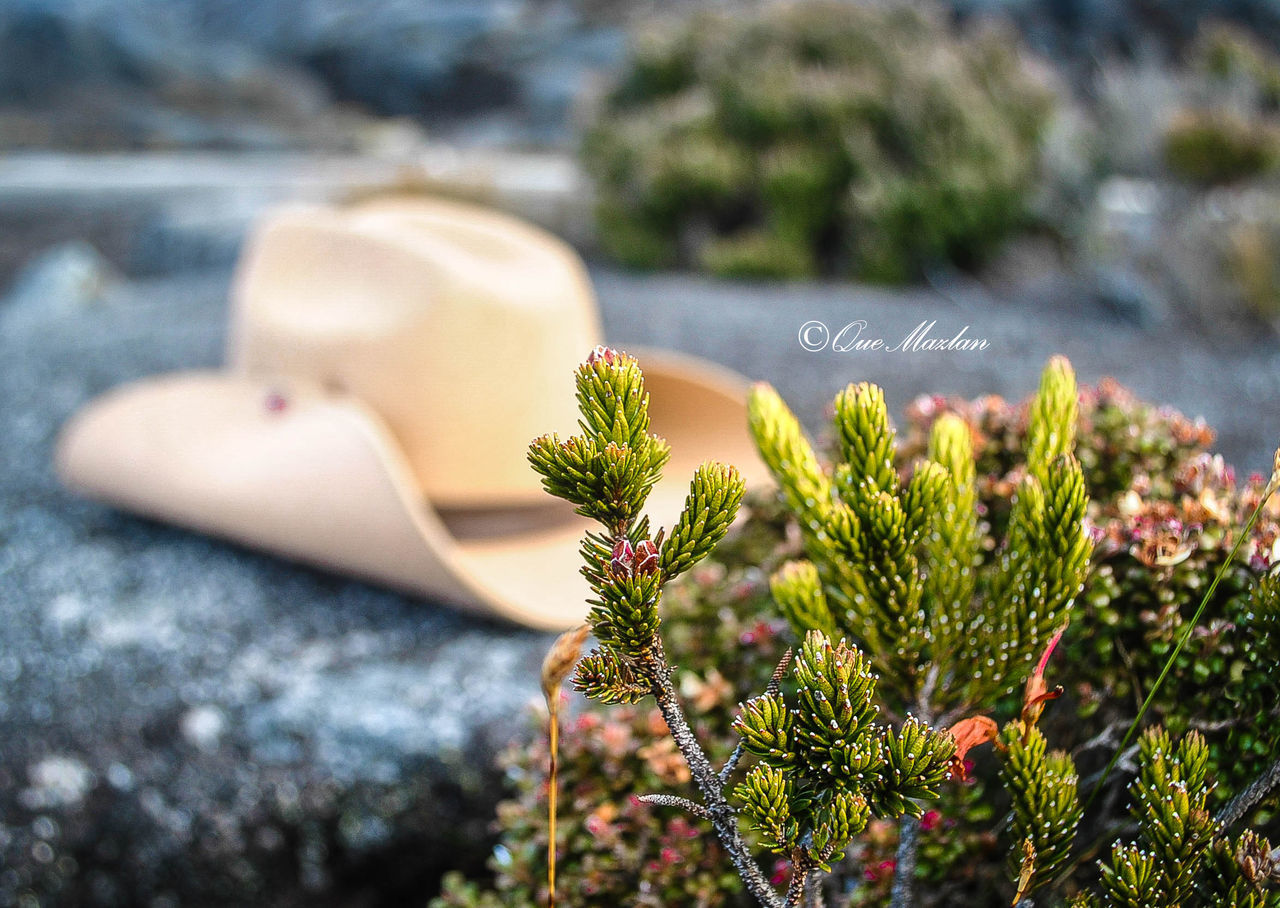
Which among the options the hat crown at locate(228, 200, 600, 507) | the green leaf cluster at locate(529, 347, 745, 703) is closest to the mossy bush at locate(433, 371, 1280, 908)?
the green leaf cluster at locate(529, 347, 745, 703)

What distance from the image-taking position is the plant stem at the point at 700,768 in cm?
77

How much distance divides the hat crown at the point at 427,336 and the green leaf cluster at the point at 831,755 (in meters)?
2.11

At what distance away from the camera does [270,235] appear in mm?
2979

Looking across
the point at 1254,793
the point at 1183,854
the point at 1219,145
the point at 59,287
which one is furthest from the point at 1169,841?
the point at 59,287

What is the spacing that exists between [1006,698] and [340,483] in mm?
1771

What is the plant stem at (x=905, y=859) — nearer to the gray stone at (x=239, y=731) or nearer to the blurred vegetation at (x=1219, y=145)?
the gray stone at (x=239, y=731)

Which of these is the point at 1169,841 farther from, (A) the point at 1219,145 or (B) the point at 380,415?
(A) the point at 1219,145

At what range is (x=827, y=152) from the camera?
738cm

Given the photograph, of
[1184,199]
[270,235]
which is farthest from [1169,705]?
[1184,199]

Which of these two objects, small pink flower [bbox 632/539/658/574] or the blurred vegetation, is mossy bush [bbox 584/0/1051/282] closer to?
the blurred vegetation

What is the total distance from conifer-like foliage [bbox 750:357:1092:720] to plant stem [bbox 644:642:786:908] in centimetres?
22

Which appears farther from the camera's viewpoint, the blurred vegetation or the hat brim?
the blurred vegetation

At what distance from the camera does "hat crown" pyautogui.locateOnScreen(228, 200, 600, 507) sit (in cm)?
273

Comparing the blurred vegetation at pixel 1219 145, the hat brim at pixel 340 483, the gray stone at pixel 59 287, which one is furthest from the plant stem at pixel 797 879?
the gray stone at pixel 59 287
